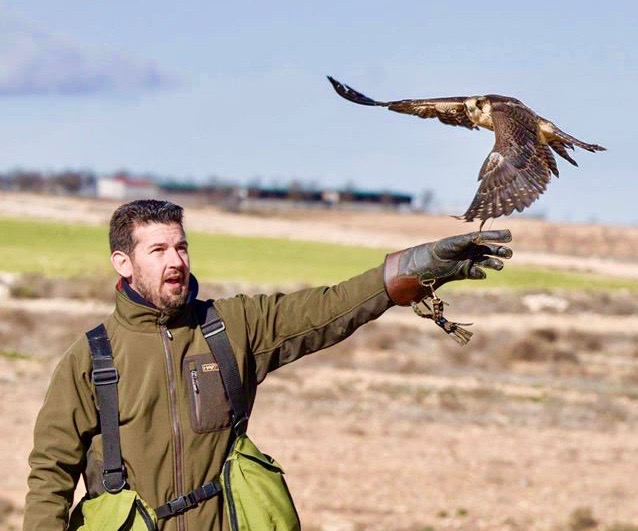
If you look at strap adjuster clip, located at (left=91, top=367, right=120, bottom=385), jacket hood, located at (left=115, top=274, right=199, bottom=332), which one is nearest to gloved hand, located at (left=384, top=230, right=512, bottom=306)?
jacket hood, located at (left=115, top=274, right=199, bottom=332)

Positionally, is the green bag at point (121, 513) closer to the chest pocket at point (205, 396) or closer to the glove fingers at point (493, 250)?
the chest pocket at point (205, 396)

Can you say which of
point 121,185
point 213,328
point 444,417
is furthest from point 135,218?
point 121,185

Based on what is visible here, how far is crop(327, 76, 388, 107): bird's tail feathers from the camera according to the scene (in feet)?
15.3

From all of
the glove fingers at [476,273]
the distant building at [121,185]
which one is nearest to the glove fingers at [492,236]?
the glove fingers at [476,273]

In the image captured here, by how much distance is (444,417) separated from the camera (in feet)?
57.4

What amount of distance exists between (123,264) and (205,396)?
0.47 meters

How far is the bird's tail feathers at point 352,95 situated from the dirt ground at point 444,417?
267 inches

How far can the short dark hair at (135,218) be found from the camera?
13.6 feet

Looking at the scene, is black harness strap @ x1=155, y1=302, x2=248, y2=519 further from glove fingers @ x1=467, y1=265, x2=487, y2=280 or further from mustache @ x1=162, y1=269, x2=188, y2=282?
glove fingers @ x1=467, y1=265, x2=487, y2=280

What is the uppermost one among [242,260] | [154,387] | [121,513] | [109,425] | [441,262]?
[441,262]

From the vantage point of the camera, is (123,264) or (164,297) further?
(123,264)

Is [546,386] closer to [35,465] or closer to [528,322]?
[528,322]

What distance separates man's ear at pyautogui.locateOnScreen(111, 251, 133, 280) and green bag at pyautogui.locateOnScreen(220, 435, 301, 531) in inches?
23.4

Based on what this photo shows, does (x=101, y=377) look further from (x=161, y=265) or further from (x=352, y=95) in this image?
(x=352, y=95)
